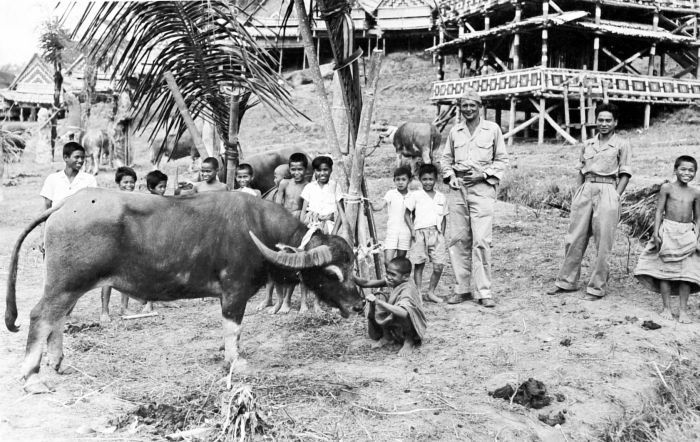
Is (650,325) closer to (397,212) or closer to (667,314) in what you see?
(667,314)

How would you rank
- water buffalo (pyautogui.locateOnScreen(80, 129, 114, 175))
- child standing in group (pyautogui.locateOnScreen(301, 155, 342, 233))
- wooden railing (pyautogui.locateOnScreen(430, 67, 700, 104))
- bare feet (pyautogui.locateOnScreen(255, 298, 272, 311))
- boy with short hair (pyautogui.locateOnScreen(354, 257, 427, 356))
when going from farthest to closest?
wooden railing (pyautogui.locateOnScreen(430, 67, 700, 104)) → water buffalo (pyautogui.locateOnScreen(80, 129, 114, 175)) → bare feet (pyautogui.locateOnScreen(255, 298, 272, 311)) → child standing in group (pyautogui.locateOnScreen(301, 155, 342, 233)) → boy with short hair (pyautogui.locateOnScreen(354, 257, 427, 356))

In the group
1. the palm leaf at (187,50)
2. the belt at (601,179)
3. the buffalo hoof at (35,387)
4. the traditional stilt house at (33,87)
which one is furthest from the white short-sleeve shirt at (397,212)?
the traditional stilt house at (33,87)

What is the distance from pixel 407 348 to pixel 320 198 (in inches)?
77.0

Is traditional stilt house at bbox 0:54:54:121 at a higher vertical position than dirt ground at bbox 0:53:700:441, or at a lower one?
higher

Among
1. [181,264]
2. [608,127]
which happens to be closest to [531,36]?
[608,127]

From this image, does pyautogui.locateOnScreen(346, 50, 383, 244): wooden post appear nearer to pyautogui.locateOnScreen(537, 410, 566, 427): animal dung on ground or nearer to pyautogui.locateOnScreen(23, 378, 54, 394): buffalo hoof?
pyautogui.locateOnScreen(537, 410, 566, 427): animal dung on ground

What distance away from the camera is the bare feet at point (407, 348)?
5309 millimetres

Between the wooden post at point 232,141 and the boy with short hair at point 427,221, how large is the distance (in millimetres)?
1923

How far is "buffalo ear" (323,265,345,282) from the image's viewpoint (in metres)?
4.95

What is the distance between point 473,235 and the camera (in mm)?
6555

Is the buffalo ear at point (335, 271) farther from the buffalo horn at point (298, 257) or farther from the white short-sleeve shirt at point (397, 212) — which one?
the white short-sleeve shirt at point (397, 212)

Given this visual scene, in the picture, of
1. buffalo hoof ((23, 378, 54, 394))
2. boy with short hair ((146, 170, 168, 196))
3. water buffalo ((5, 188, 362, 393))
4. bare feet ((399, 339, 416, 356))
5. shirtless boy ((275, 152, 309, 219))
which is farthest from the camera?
shirtless boy ((275, 152, 309, 219))

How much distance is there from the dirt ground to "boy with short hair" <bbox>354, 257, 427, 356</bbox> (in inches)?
5.0

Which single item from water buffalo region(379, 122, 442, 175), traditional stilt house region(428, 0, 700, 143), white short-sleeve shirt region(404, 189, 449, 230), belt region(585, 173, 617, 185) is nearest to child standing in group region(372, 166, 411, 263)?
white short-sleeve shirt region(404, 189, 449, 230)
